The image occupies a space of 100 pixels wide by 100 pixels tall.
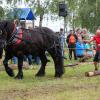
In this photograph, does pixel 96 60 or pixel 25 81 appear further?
pixel 96 60

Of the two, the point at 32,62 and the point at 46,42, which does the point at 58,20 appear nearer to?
the point at 32,62

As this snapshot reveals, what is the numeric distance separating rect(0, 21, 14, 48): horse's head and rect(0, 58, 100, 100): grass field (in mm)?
1337

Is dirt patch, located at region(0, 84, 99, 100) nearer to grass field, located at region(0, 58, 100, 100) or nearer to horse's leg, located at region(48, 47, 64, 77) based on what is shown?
grass field, located at region(0, 58, 100, 100)

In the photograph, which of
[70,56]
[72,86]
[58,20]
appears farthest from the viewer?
[58,20]

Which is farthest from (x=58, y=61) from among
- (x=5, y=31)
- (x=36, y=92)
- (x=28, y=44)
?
(x=36, y=92)

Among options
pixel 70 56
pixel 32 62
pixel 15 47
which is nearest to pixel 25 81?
pixel 15 47

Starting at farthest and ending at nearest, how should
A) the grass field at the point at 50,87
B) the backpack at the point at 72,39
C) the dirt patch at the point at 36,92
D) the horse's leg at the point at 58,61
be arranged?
the backpack at the point at 72,39 → the horse's leg at the point at 58,61 → the grass field at the point at 50,87 → the dirt patch at the point at 36,92

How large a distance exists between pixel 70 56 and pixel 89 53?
1110mm

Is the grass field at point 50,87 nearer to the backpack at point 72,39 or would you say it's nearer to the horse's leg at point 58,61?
the horse's leg at point 58,61

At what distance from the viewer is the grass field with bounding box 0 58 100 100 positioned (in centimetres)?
1221

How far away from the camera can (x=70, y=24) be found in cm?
5544

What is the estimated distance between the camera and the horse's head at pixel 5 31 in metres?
15.8

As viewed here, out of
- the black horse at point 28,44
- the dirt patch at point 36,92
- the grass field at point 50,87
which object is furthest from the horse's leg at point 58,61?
the dirt patch at point 36,92

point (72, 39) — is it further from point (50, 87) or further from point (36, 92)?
point (36, 92)
